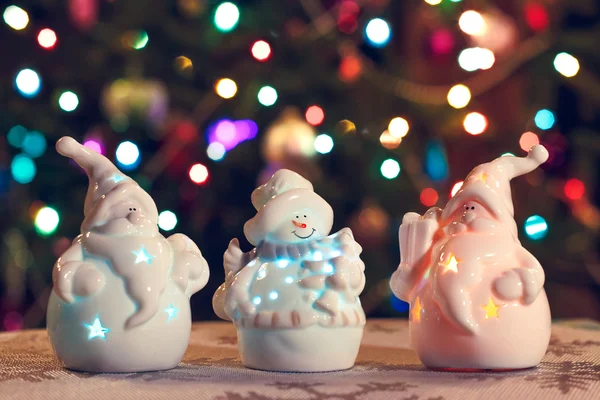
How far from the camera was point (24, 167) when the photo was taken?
2.51m

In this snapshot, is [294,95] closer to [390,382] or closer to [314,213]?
[314,213]

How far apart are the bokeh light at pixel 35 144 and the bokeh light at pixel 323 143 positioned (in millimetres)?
833

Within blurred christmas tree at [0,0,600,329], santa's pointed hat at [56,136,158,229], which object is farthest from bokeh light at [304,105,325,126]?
santa's pointed hat at [56,136,158,229]

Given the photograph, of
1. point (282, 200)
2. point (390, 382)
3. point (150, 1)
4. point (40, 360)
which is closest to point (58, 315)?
point (40, 360)

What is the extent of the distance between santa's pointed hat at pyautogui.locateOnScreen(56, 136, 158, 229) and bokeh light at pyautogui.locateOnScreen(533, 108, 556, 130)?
1707 millimetres

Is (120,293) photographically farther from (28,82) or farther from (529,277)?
(28,82)

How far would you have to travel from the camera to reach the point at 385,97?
8.51ft

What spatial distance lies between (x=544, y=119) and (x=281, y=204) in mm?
1611

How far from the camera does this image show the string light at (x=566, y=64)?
2.64 meters

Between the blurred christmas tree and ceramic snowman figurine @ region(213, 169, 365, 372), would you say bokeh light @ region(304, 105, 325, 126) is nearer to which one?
the blurred christmas tree

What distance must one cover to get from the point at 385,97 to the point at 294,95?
0.29 metres

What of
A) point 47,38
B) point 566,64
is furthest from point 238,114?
point 566,64

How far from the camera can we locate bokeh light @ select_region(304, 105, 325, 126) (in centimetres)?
250

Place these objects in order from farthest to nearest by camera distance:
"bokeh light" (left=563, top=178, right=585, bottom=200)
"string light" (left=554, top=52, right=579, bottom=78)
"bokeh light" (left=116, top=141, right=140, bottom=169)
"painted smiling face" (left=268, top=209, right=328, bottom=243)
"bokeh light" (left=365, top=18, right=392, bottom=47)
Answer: "bokeh light" (left=563, top=178, right=585, bottom=200) → "string light" (left=554, top=52, right=579, bottom=78) → "bokeh light" (left=365, top=18, right=392, bottom=47) → "bokeh light" (left=116, top=141, right=140, bottom=169) → "painted smiling face" (left=268, top=209, right=328, bottom=243)
